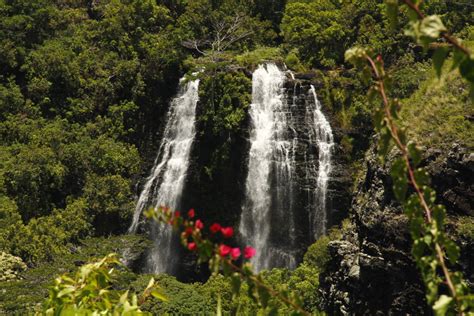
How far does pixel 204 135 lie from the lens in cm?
2656

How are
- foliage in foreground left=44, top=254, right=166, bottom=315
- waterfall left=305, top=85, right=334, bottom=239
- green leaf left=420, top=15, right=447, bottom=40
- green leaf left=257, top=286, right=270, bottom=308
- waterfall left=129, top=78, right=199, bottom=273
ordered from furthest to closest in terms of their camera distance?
waterfall left=129, top=78, right=199, bottom=273
waterfall left=305, top=85, right=334, bottom=239
foliage in foreground left=44, top=254, right=166, bottom=315
green leaf left=257, top=286, right=270, bottom=308
green leaf left=420, top=15, right=447, bottom=40

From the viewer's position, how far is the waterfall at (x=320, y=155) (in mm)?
24000

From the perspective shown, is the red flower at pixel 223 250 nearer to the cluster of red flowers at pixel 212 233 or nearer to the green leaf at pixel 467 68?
the cluster of red flowers at pixel 212 233

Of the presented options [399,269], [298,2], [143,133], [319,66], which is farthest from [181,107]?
[399,269]

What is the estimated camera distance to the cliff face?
13203 mm

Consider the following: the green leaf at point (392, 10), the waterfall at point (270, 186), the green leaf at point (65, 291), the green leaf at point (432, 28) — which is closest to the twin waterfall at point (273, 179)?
the waterfall at point (270, 186)

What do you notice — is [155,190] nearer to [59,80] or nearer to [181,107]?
[181,107]

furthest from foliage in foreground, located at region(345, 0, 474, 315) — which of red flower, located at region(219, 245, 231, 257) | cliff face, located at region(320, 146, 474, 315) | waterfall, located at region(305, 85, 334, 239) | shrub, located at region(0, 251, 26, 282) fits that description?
waterfall, located at region(305, 85, 334, 239)

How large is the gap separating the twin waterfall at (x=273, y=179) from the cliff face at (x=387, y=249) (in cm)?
764

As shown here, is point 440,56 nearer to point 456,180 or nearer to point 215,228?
point 215,228

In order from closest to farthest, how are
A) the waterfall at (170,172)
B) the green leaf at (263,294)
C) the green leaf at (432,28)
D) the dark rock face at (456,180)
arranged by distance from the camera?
the green leaf at (432,28) → the green leaf at (263,294) → the dark rock face at (456,180) → the waterfall at (170,172)

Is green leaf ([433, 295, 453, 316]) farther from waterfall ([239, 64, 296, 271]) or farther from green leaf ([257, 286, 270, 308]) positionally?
waterfall ([239, 64, 296, 271])

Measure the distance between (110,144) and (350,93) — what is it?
38.0 ft

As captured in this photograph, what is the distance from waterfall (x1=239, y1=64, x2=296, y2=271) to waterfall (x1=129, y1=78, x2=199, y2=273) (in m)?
3.25
